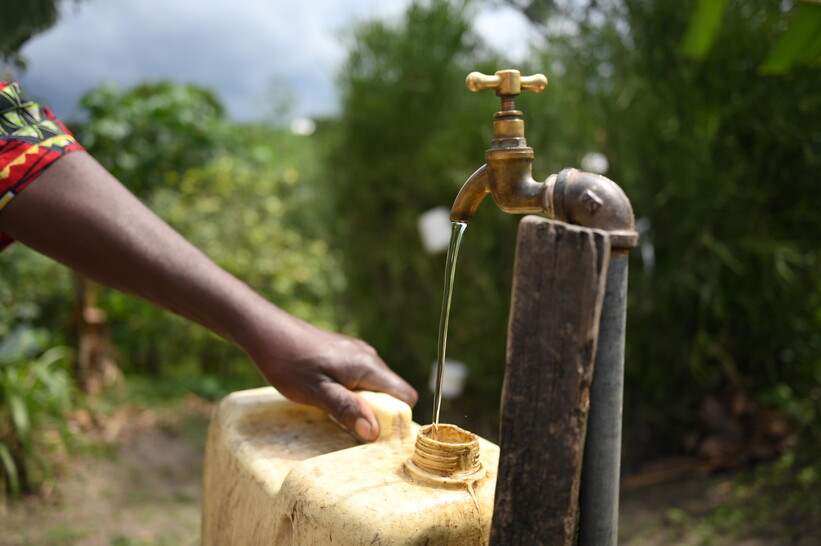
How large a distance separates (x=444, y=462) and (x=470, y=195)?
1.66 ft

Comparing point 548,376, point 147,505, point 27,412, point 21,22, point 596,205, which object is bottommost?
point 147,505

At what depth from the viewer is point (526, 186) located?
113 cm

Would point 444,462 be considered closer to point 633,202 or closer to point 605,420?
point 605,420

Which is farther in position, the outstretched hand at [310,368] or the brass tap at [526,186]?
the outstretched hand at [310,368]

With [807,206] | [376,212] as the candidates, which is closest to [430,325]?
[376,212]

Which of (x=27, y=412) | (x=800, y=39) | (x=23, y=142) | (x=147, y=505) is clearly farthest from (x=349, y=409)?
(x=27, y=412)

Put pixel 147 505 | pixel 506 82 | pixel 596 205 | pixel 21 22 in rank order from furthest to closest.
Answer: pixel 147 505 < pixel 21 22 < pixel 506 82 < pixel 596 205

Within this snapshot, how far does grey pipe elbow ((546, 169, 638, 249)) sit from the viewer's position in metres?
0.96

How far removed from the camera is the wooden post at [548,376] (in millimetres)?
853

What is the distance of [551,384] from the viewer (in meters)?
0.87

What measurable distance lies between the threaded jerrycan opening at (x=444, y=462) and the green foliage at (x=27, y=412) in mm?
3013

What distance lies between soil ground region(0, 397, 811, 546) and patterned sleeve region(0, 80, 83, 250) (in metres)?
2.41

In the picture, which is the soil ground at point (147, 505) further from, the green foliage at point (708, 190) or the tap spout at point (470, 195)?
the tap spout at point (470, 195)

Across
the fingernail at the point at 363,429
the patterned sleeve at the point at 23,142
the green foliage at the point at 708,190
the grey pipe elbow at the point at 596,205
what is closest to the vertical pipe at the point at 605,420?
the grey pipe elbow at the point at 596,205
